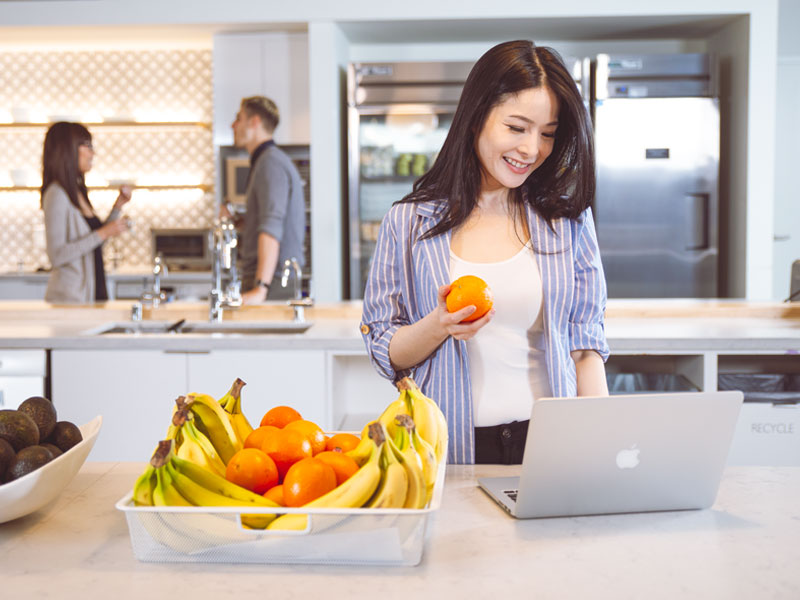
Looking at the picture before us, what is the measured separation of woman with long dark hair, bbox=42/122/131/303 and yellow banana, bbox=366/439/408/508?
3.03 meters

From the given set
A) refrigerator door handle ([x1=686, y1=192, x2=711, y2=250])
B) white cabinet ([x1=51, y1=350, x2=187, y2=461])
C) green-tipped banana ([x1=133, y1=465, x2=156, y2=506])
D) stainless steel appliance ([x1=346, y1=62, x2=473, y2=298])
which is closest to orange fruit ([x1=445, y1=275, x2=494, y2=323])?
green-tipped banana ([x1=133, y1=465, x2=156, y2=506])

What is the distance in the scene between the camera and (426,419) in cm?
→ 107

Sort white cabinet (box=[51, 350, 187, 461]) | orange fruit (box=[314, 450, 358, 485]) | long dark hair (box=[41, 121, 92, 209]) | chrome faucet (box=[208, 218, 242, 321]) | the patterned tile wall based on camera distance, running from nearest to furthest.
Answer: orange fruit (box=[314, 450, 358, 485]) → white cabinet (box=[51, 350, 187, 461]) → chrome faucet (box=[208, 218, 242, 321]) → long dark hair (box=[41, 121, 92, 209]) → the patterned tile wall

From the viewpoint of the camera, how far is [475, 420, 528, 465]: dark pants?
5.13 feet

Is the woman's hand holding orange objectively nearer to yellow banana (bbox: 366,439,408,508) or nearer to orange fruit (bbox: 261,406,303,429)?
orange fruit (bbox: 261,406,303,429)

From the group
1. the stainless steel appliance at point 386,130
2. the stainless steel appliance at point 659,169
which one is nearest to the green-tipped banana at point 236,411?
the stainless steel appliance at point 386,130

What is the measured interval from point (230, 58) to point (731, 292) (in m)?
3.29

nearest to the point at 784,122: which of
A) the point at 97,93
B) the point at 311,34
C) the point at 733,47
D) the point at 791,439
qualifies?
the point at 733,47

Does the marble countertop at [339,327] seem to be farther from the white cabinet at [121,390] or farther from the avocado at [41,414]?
the avocado at [41,414]

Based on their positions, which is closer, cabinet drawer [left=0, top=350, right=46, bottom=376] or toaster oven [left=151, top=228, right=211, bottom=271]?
cabinet drawer [left=0, top=350, right=46, bottom=376]

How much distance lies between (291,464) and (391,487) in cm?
18

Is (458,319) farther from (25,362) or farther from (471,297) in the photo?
(25,362)

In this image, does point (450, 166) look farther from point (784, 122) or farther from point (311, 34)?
point (784, 122)

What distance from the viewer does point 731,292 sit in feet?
16.1
